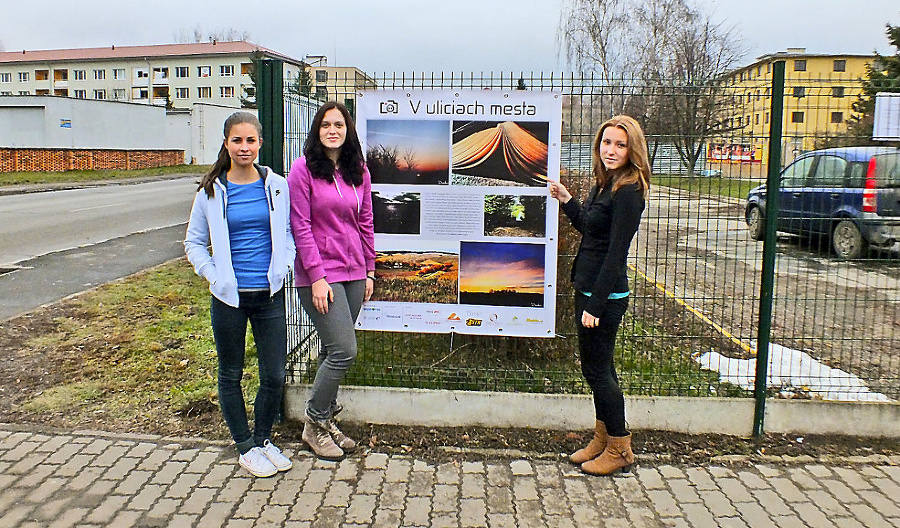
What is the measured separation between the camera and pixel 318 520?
3566 millimetres

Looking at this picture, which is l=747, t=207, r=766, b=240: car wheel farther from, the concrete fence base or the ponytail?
the ponytail

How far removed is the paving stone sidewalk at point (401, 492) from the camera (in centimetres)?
358

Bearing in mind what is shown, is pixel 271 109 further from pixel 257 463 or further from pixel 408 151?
pixel 257 463

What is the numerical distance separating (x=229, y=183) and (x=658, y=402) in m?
2.92

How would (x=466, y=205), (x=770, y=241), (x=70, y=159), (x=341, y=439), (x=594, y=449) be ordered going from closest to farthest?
1. (x=594, y=449)
2. (x=341, y=439)
3. (x=770, y=241)
4. (x=466, y=205)
5. (x=70, y=159)

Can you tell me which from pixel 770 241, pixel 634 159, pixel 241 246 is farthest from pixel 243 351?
pixel 770 241

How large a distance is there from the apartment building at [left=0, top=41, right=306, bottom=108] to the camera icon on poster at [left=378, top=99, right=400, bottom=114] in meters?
83.1

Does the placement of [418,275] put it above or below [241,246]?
below

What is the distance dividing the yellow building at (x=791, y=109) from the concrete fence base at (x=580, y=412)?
62.0 inches

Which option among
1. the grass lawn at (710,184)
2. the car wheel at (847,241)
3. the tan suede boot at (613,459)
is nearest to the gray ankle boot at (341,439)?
the tan suede boot at (613,459)

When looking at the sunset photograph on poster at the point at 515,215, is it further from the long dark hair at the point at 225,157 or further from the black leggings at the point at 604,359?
the long dark hair at the point at 225,157

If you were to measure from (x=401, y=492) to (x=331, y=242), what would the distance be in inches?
55.6

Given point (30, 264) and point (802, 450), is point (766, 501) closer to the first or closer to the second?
point (802, 450)

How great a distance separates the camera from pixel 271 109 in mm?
→ 4523
